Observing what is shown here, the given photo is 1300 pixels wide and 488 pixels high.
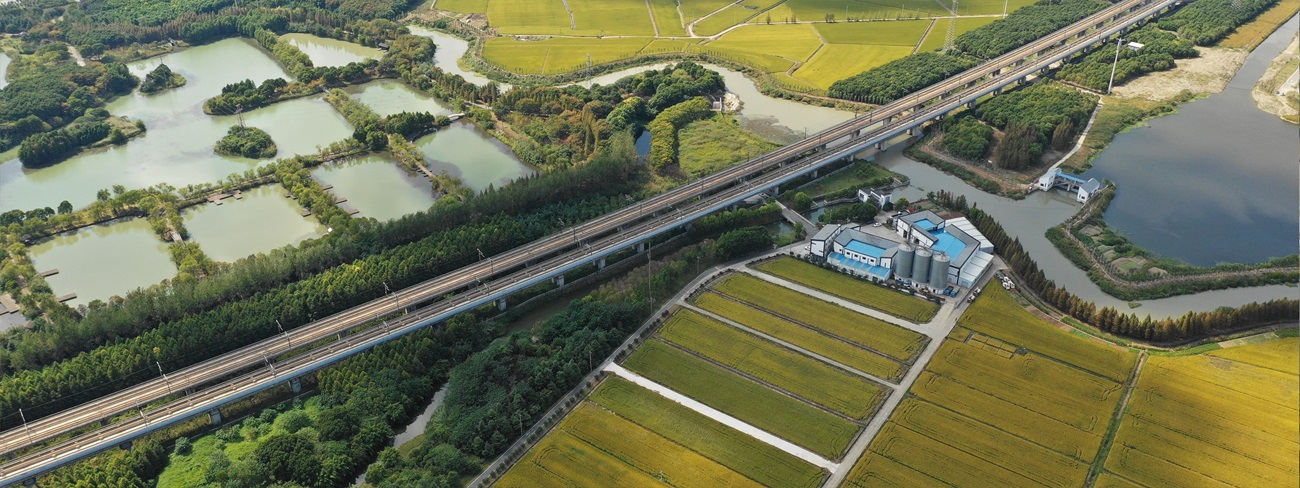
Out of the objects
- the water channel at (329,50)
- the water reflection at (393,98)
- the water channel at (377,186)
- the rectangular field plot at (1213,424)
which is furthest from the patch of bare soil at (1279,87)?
the water channel at (329,50)

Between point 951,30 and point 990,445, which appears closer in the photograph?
point 990,445

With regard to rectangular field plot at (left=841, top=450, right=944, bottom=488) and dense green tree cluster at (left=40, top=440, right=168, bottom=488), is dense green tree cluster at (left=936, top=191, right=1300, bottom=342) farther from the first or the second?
dense green tree cluster at (left=40, top=440, right=168, bottom=488)

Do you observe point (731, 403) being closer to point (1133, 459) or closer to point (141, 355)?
point (1133, 459)

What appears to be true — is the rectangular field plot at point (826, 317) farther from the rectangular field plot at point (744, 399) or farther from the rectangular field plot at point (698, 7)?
the rectangular field plot at point (698, 7)

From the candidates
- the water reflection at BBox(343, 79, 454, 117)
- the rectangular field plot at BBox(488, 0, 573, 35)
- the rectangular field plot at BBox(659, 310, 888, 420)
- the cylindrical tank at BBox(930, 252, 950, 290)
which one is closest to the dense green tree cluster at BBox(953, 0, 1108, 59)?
the rectangular field plot at BBox(488, 0, 573, 35)

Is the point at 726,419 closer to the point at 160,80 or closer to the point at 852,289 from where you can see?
the point at 852,289

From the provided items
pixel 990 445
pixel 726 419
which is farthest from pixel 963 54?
pixel 726 419

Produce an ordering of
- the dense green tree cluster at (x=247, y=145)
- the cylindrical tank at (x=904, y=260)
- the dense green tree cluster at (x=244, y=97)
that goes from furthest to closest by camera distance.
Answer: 1. the dense green tree cluster at (x=244, y=97)
2. the dense green tree cluster at (x=247, y=145)
3. the cylindrical tank at (x=904, y=260)
